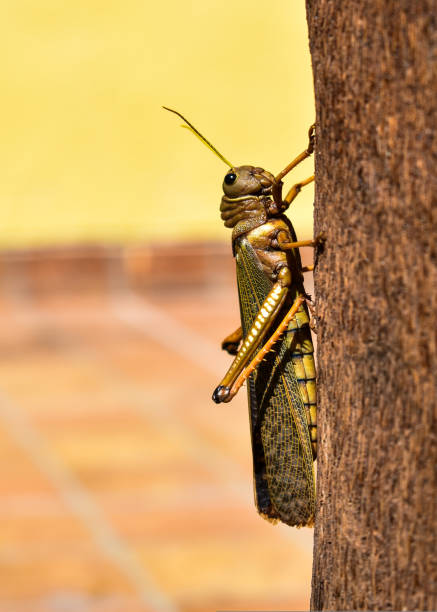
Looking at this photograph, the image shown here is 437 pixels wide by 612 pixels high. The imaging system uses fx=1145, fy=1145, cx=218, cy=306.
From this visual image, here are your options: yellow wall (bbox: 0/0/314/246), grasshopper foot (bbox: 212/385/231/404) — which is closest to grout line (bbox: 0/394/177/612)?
grasshopper foot (bbox: 212/385/231/404)

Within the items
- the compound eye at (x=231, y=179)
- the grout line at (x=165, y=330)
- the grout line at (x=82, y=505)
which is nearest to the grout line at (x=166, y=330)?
the grout line at (x=165, y=330)

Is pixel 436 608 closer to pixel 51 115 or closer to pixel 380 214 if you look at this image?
pixel 380 214

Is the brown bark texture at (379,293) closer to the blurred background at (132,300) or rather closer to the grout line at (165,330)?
the blurred background at (132,300)

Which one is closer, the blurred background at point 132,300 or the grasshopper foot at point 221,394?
the grasshopper foot at point 221,394

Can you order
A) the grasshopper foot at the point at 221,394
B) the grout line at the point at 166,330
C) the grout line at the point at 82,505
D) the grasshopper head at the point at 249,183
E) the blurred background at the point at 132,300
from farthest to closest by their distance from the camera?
1. the grout line at the point at 166,330
2. the blurred background at the point at 132,300
3. the grout line at the point at 82,505
4. the grasshopper head at the point at 249,183
5. the grasshopper foot at the point at 221,394

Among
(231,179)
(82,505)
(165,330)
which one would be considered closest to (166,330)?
(165,330)

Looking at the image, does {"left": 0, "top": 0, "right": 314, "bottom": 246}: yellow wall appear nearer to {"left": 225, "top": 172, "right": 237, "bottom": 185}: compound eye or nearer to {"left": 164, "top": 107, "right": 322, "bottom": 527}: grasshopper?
{"left": 225, "top": 172, "right": 237, "bottom": 185}: compound eye

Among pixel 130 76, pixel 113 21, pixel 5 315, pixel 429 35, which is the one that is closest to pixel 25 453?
pixel 5 315
